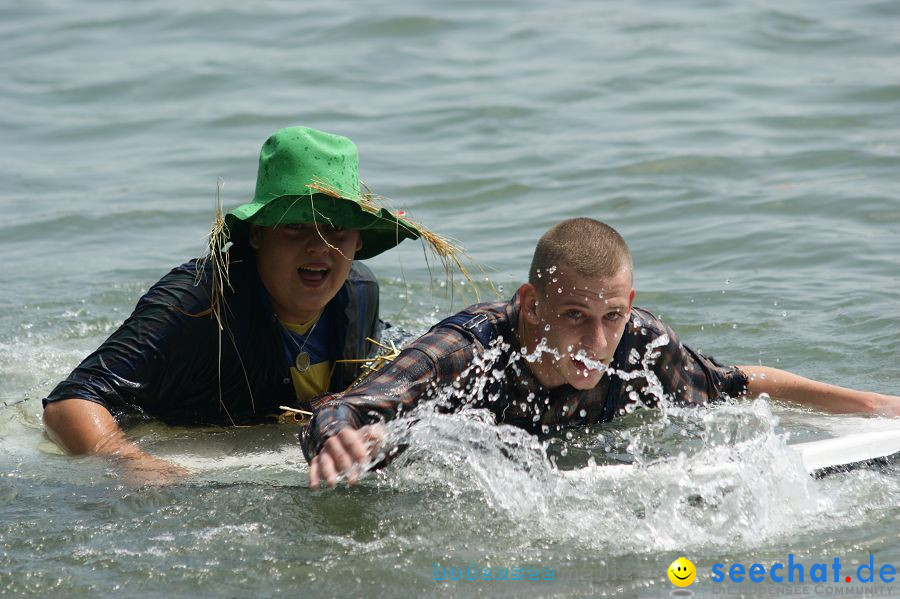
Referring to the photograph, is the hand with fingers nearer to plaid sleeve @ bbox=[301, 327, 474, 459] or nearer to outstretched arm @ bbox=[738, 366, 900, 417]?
plaid sleeve @ bbox=[301, 327, 474, 459]

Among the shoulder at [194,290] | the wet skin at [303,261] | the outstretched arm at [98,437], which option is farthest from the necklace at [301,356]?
the outstretched arm at [98,437]

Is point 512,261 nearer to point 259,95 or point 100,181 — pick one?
point 100,181

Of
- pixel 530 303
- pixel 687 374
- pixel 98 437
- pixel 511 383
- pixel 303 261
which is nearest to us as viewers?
pixel 530 303

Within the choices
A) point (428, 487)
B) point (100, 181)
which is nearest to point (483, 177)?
point (100, 181)

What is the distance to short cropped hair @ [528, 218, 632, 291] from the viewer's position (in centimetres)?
468

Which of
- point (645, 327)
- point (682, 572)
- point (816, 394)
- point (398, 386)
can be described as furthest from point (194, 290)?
point (816, 394)

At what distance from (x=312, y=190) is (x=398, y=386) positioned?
91 cm

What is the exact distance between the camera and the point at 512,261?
8891mm

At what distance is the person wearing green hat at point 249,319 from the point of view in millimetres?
5148

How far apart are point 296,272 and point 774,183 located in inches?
Answer: 242

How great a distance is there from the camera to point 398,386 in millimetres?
A: 4668

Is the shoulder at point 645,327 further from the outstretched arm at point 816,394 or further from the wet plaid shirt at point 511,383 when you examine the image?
the outstretched arm at point 816,394

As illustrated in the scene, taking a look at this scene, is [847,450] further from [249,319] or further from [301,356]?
[249,319]

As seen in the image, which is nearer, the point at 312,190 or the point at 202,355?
the point at 312,190
